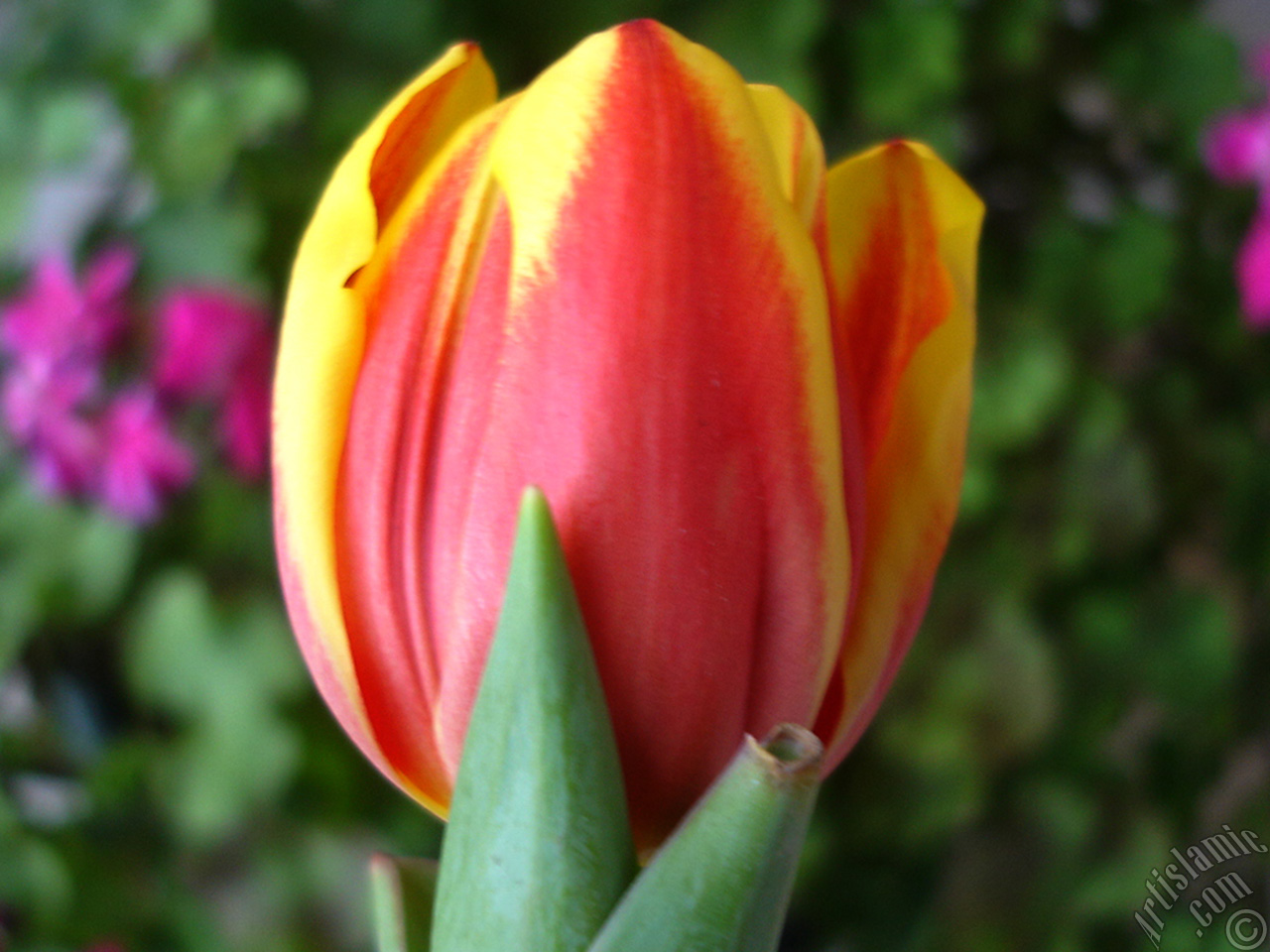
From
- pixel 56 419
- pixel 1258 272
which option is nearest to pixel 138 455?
pixel 56 419

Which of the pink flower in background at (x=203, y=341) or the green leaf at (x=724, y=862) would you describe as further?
the pink flower in background at (x=203, y=341)

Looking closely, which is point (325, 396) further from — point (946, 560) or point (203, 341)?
point (946, 560)

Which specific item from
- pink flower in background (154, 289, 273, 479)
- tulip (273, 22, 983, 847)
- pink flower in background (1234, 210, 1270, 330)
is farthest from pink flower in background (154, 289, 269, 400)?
pink flower in background (1234, 210, 1270, 330)

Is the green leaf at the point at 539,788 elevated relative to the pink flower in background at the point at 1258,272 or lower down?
elevated

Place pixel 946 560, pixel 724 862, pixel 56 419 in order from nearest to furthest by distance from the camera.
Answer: pixel 724 862 → pixel 56 419 → pixel 946 560

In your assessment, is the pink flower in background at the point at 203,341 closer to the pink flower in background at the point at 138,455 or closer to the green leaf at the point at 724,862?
the pink flower in background at the point at 138,455

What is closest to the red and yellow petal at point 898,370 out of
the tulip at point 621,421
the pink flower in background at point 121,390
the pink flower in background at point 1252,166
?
the tulip at point 621,421

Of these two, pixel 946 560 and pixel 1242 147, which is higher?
pixel 1242 147

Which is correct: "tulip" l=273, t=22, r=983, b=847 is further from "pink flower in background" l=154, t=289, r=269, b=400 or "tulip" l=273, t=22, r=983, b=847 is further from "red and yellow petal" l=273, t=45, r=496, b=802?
"pink flower in background" l=154, t=289, r=269, b=400
